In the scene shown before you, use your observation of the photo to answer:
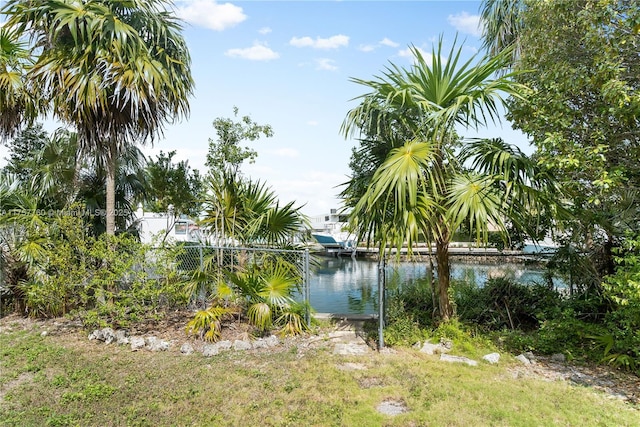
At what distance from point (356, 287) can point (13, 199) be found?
9.53 m

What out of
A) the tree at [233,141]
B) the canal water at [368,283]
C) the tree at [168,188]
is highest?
the tree at [233,141]

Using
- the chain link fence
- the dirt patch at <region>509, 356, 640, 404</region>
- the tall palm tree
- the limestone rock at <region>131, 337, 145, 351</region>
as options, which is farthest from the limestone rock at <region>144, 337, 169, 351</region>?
the tall palm tree

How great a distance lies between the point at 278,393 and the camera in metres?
3.89

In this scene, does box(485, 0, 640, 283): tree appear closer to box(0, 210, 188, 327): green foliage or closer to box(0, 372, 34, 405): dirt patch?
box(0, 210, 188, 327): green foliage

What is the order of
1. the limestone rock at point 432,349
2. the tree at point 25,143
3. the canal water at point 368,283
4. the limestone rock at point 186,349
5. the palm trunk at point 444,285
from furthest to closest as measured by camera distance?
the tree at point 25,143
the canal water at point 368,283
the palm trunk at point 444,285
the limestone rock at point 186,349
the limestone rock at point 432,349

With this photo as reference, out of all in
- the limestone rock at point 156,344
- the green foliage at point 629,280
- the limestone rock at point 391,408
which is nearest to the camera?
the limestone rock at point 391,408

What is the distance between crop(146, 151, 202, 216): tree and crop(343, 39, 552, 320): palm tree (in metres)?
5.25

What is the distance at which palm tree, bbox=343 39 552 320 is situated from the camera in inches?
192

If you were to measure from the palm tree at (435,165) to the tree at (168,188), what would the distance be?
5.25 m

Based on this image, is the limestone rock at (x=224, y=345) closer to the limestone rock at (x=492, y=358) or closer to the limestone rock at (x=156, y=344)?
the limestone rock at (x=156, y=344)

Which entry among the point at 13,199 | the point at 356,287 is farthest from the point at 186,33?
the point at 356,287

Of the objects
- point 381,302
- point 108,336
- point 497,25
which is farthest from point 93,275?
point 497,25

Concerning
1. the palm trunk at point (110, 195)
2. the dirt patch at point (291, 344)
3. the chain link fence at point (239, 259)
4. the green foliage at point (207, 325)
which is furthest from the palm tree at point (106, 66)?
the green foliage at point (207, 325)

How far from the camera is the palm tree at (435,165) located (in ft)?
16.0
